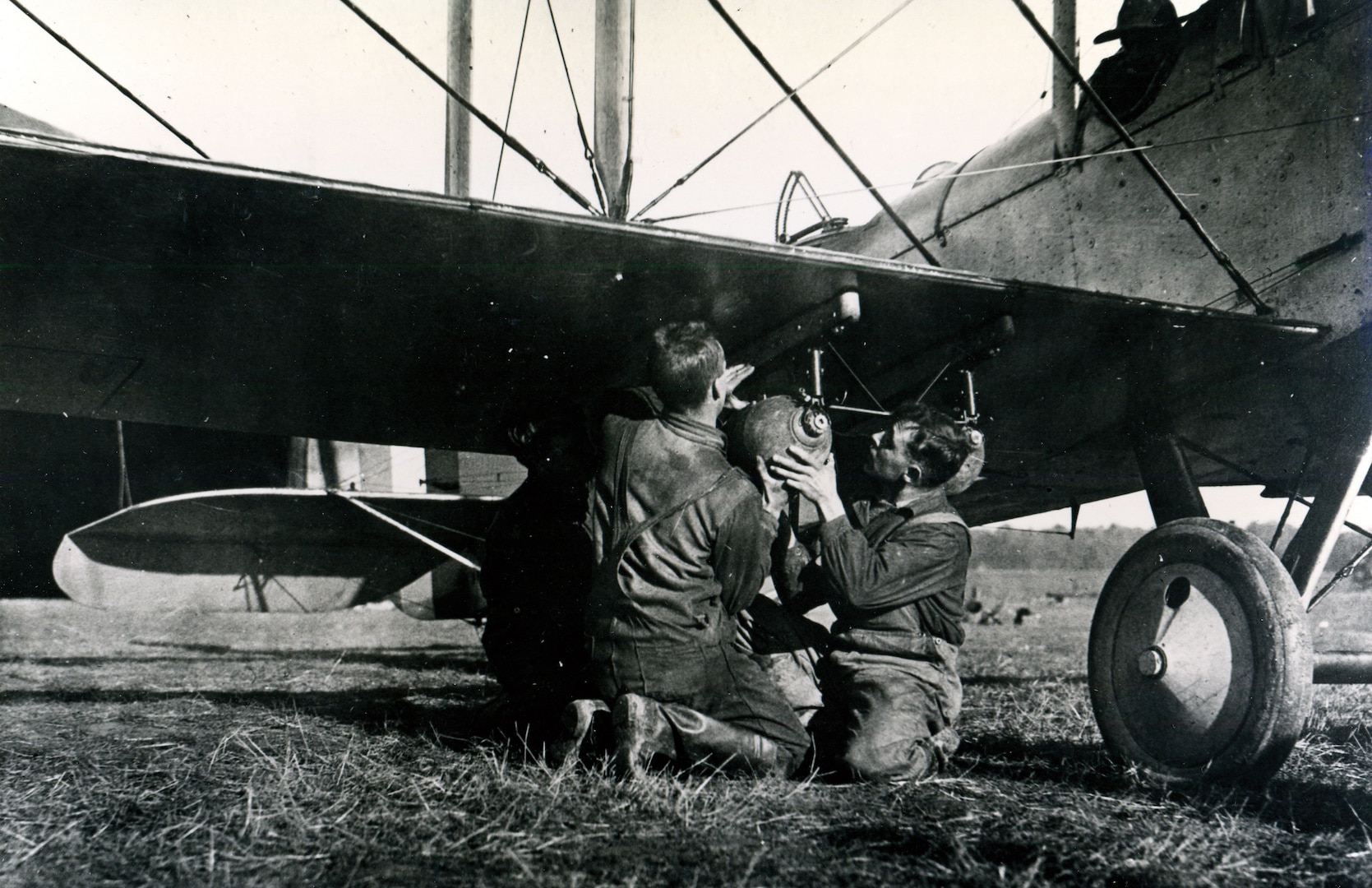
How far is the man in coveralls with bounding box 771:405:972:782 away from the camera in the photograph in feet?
9.53

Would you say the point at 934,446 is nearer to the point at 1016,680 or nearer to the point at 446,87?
the point at 446,87

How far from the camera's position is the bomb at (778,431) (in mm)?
3117

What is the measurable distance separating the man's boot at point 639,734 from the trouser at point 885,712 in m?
0.58

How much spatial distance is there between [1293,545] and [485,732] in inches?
119

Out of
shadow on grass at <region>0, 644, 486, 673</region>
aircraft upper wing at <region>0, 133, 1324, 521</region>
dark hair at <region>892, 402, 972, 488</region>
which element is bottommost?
shadow on grass at <region>0, 644, 486, 673</region>

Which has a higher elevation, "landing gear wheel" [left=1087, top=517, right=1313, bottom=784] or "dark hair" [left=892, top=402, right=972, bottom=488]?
"dark hair" [left=892, top=402, right=972, bottom=488]

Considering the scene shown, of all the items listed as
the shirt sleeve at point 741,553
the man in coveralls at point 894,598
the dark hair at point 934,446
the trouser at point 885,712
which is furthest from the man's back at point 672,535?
the dark hair at point 934,446

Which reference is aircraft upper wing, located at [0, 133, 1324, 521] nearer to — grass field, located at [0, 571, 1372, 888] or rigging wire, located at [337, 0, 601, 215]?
rigging wire, located at [337, 0, 601, 215]

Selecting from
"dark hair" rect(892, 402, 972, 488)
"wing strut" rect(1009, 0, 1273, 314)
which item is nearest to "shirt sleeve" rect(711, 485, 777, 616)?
"dark hair" rect(892, 402, 972, 488)

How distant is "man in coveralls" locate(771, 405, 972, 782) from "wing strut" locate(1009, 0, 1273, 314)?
1051mm

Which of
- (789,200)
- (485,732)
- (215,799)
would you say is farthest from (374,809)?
(789,200)

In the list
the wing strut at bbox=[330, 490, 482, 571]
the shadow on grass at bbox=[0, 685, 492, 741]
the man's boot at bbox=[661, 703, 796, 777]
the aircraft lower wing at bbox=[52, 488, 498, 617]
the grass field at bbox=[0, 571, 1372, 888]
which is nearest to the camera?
the grass field at bbox=[0, 571, 1372, 888]

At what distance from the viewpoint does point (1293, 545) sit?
3246mm

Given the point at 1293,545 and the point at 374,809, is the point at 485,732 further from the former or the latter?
the point at 1293,545
